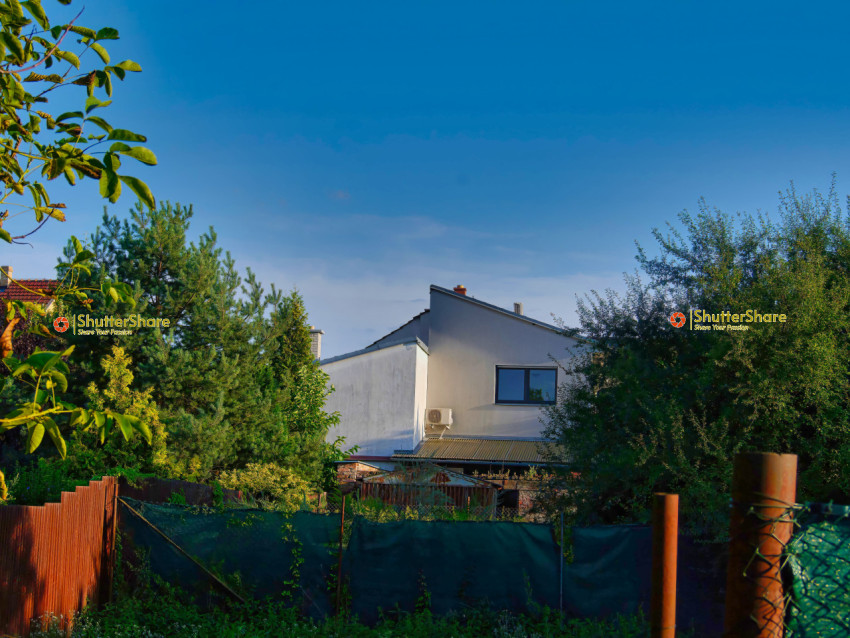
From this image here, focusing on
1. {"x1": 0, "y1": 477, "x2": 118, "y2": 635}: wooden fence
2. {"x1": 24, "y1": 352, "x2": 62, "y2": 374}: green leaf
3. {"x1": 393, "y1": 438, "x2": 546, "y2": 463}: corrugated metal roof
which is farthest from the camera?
{"x1": 393, "y1": 438, "x2": 546, "y2": 463}: corrugated metal roof

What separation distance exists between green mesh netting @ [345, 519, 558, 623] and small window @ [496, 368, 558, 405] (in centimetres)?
1561

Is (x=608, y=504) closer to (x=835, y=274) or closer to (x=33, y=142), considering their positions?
(x=835, y=274)

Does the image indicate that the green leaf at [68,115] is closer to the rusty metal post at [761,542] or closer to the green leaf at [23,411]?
the green leaf at [23,411]

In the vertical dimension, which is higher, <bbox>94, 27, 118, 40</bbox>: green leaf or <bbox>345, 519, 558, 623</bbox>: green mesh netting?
<bbox>94, 27, 118, 40</bbox>: green leaf

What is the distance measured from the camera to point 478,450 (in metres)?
23.0

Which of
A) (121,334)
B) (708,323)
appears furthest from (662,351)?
(121,334)

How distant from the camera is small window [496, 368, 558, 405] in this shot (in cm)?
2422

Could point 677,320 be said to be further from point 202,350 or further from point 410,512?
point 202,350

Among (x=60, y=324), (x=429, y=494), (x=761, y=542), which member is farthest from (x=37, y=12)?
(x=60, y=324)

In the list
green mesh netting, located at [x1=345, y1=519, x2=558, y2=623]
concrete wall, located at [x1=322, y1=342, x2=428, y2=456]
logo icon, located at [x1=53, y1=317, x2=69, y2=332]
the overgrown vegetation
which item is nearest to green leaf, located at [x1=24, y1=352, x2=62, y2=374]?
the overgrown vegetation

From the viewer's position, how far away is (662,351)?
32.9 feet

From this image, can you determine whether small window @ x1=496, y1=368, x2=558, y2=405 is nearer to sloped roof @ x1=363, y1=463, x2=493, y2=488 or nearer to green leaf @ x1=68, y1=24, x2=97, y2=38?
sloped roof @ x1=363, y1=463, x2=493, y2=488

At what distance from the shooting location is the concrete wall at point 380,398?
2425cm

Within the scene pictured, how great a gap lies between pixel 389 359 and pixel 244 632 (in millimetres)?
16542
